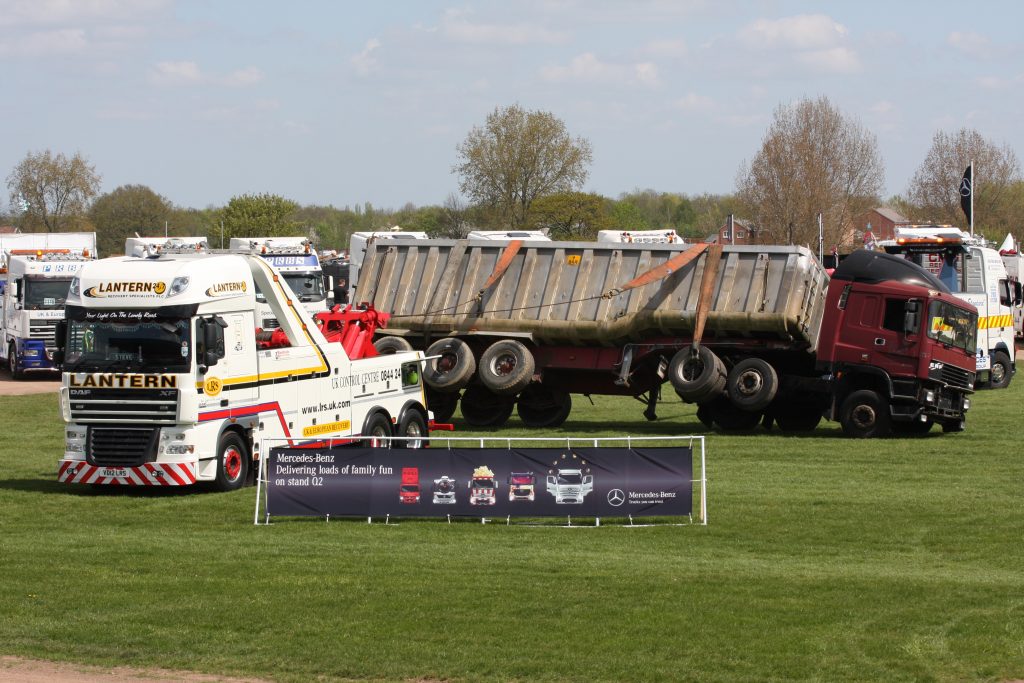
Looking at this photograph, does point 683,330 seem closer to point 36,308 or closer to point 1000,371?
point 1000,371

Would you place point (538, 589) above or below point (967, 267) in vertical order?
below

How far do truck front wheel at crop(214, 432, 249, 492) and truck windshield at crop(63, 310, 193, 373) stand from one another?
1.24 metres

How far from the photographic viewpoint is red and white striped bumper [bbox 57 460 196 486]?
1781 cm

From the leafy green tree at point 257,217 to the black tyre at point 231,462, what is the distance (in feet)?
209

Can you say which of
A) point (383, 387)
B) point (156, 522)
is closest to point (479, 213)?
point (383, 387)

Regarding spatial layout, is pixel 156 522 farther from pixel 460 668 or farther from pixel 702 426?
pixel 702 426

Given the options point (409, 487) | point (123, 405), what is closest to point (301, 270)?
point (123, 405)

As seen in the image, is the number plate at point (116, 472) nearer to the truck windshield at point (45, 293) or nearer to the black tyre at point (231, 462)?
Result: the black tyre at point (231, 462)

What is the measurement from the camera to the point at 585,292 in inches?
1007

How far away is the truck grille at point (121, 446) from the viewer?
1788 cm

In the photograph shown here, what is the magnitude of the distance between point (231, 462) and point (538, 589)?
278 inches

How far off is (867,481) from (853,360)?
4916 mm

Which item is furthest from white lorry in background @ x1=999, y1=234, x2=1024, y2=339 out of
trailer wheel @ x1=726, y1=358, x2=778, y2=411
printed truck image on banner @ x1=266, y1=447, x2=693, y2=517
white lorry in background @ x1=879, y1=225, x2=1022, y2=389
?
printed truck image on banner @ x1=266, y1=447, x2=693, y2=517

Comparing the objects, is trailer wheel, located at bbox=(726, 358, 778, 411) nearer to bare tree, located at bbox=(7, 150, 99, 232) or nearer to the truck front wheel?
the truck front wheel
